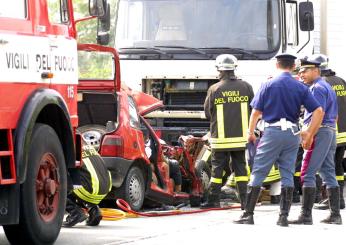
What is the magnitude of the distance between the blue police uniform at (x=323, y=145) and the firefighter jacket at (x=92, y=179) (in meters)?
2.21

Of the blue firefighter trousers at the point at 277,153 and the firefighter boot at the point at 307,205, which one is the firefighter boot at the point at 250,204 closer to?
the blue firefighter trousers at the point at 277,153

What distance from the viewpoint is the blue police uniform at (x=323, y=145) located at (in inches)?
450

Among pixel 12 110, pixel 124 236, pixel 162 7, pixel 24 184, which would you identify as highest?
pixel 162 7

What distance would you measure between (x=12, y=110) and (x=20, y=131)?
0.59 feet

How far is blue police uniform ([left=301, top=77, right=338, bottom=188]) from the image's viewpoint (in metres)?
11.4

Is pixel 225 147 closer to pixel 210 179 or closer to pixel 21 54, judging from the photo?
pixel 210 179

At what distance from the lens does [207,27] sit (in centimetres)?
1619

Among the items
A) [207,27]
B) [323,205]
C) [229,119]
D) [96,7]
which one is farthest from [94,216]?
[207,27]

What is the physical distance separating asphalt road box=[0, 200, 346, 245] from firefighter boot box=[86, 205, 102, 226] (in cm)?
8

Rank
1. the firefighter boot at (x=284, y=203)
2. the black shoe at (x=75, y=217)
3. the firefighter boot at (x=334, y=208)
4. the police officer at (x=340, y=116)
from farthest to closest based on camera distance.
→ the police officer at (x=340, y=116)
the firefighter boot at (x=334, y=208)
the firefighter boot at (x=284, y=203)
the black shoe at (x=75, y=217)

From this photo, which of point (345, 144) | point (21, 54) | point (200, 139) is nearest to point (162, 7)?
point (200, 139)

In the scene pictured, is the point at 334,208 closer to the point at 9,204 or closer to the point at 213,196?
the point at 213,196

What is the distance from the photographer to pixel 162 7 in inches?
647

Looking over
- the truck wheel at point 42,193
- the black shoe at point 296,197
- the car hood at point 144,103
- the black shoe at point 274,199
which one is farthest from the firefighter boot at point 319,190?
the truck wheel at point 42,193
